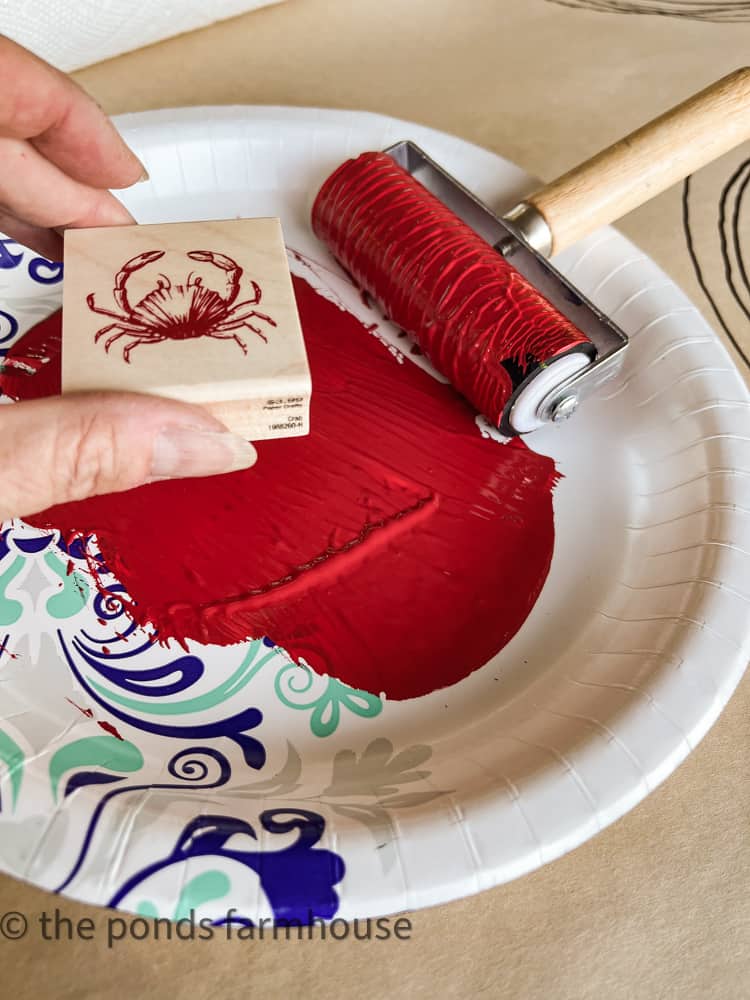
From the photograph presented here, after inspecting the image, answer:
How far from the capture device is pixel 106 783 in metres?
0.65

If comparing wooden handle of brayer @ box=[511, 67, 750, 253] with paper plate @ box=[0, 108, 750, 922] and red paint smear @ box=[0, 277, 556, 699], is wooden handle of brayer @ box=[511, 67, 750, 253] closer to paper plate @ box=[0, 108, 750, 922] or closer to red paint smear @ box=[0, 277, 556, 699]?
paper plate @ box=[0, 108, 750, 922]

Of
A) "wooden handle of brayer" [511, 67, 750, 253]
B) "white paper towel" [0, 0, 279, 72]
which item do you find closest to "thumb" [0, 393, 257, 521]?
"wooden handle of brayer" [511, 67, 750, 253]

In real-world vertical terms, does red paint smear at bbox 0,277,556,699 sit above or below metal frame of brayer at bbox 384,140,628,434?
below

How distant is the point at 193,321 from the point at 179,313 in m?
0.02

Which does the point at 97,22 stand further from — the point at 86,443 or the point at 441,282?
the point at 86,443

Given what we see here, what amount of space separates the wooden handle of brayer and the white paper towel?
708mm

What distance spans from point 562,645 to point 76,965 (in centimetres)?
49

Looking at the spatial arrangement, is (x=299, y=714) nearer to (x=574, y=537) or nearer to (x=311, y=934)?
(x=311, y=934)

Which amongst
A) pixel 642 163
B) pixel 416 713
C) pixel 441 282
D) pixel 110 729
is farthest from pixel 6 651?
pixel 642 163

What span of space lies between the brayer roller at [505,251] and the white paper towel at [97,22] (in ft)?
1.67

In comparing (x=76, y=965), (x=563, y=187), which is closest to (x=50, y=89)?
(x=563, y=187)

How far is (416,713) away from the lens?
733 millimetres

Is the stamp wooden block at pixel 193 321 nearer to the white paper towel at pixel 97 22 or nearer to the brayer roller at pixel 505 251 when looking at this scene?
the brayer roller at pixel 505 251

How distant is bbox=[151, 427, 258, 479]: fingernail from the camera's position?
0.66 m
